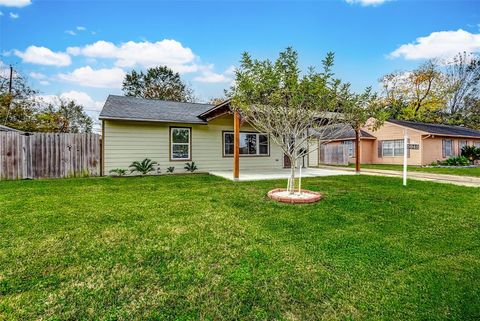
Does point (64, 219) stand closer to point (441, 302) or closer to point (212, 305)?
point (212, 305)

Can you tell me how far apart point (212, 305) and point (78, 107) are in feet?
92.0

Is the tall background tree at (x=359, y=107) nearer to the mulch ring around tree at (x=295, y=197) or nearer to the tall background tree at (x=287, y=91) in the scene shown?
the tall background tree at (x=287, y=91)

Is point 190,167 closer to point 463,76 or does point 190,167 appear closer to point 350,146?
point 350,146

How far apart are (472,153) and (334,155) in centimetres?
977

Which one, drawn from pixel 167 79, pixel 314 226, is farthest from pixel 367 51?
pixel 167 79

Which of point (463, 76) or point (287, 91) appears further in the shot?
point (463, 76)

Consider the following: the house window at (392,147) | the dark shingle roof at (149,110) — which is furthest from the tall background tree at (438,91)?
the dark shingle roof at (149,110)

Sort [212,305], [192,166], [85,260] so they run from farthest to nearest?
[192,166] < [85,260] < [212,305]

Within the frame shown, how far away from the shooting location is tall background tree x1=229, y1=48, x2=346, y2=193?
574 cm

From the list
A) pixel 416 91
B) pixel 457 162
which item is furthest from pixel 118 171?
pixel 416 91

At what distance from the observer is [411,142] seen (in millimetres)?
19234

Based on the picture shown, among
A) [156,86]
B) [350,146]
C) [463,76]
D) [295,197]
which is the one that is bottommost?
[295,197]

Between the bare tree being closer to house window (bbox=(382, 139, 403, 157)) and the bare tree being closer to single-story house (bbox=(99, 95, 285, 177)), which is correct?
house window (bbox=(382, 139, 403, 157))

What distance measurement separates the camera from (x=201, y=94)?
101 feet
